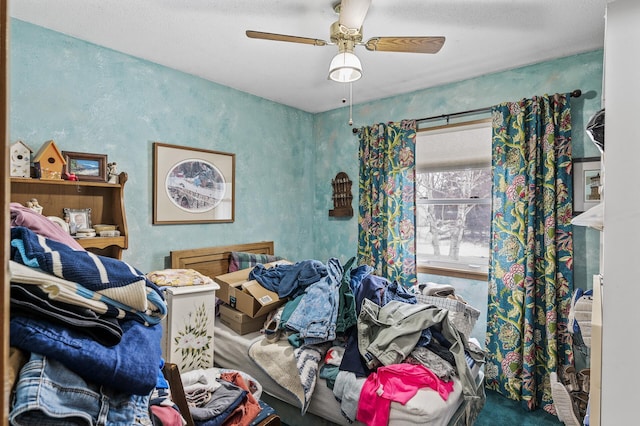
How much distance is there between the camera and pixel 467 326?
2.34m

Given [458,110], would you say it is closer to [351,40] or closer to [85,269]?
[351,40]

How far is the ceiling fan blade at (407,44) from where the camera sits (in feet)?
6.40

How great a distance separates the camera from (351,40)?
205cm

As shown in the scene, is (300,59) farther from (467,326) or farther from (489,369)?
(489,369)

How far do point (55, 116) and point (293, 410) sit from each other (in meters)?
2.51

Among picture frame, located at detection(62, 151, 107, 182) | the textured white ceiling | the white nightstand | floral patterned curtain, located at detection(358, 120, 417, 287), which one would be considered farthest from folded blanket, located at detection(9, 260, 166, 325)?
floral patterned curtain, located at detection(358, 120, 417, 287)

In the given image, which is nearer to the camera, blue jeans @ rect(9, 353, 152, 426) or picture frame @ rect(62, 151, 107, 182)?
blue jeans @ rect(9, 353, 152, 426)

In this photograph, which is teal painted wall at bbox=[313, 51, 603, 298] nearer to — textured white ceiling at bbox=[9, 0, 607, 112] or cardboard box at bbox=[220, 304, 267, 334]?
textured white ceiling at bbox=[9, 0, 607, 112]

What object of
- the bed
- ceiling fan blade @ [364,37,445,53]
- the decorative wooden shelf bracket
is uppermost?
ceiling fan blade @ [364,37,445,53]

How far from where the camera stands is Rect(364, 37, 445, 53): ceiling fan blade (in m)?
1.95

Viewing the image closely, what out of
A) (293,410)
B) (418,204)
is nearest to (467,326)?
(293,410)

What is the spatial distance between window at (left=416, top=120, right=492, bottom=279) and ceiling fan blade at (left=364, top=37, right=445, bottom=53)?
4.39 feet

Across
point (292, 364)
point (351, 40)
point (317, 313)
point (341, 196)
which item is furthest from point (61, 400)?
point (341, 196)

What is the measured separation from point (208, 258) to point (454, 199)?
7.85 feet
